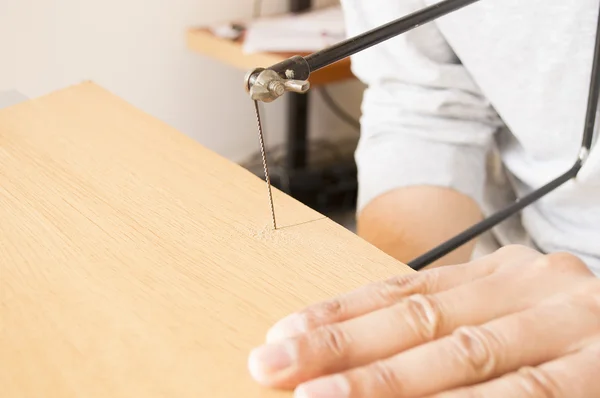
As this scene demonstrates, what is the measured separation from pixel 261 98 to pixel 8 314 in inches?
7.8

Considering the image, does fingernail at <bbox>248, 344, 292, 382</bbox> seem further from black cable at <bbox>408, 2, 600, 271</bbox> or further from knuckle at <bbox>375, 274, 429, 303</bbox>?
black cable at <bbox>408, 2, 600, 271</bbox>

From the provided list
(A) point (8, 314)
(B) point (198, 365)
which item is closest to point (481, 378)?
(B) point (198, 365)

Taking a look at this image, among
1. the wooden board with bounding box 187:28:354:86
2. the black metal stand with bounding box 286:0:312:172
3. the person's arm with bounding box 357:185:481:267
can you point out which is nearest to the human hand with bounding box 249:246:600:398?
the person's arm with bounding box 357:185:481:267

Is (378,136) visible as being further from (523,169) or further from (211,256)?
(211,256)

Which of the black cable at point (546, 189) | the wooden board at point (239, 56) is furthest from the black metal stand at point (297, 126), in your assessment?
the black cable at point (546, 189)

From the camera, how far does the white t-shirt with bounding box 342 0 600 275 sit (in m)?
0.67

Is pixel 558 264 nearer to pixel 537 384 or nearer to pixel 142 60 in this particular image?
pixel 537 384

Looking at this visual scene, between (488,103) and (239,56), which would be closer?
(488,103)

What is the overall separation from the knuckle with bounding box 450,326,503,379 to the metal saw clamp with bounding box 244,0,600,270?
0.17m

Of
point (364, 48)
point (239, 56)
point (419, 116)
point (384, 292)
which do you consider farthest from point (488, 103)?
point (239, 56)

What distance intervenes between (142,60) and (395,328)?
1386 mm

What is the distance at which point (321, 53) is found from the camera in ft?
1.47

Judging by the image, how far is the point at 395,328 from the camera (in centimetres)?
37

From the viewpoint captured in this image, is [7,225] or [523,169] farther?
[523,169]
